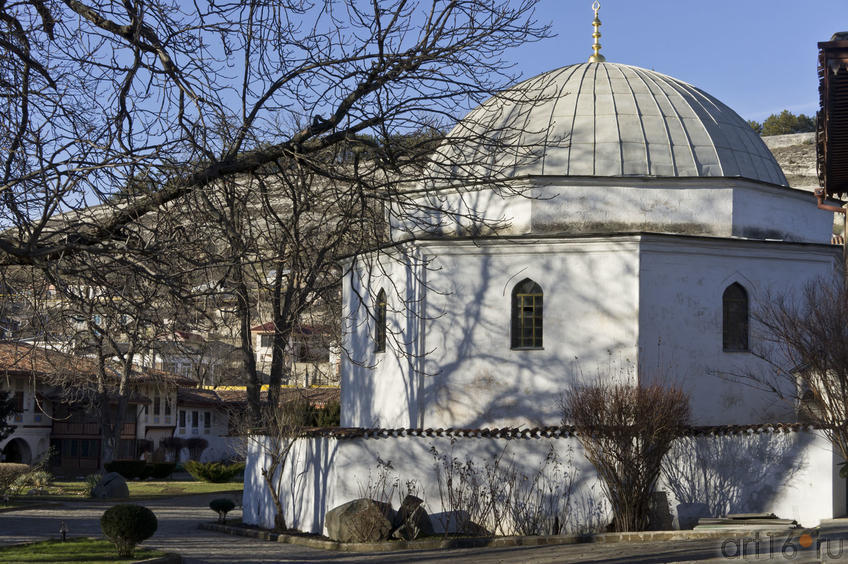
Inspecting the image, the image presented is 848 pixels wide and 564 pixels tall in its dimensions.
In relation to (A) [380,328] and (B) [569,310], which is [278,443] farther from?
(B) [569,310]

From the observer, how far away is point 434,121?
8828 mm

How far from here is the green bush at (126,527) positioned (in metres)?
12.8

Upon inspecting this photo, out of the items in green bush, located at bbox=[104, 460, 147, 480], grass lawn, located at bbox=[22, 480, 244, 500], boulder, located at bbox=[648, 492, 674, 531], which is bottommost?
grass lawn, located at bbox=[22, 480, 244, 500]

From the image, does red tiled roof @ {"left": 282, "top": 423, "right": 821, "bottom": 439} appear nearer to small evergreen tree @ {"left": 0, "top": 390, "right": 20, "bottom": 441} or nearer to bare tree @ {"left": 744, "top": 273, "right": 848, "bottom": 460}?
bare tree @ {"left": 744, "top": 273, "right": 848, "bottom": 460}

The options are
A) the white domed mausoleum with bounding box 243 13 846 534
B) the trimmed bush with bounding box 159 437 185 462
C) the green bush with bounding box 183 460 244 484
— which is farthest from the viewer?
the trimmed bush with bounding box 159 437 185 462

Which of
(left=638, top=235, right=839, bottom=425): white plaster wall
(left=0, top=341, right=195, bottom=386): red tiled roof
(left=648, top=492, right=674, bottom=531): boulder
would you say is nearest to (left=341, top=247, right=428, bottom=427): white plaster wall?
(left=0, top=341, right=195, bottom=386): red tiled roof

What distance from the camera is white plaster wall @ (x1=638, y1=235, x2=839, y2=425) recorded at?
16.8 m

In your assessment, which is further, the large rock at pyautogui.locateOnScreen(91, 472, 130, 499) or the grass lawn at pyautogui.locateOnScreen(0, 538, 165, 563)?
the large rock at pyautogui.locateOnScreen(91, 472, 130, 499)

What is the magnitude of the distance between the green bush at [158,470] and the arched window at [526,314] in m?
22.6

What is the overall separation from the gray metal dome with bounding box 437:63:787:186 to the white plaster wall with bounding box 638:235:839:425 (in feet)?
5.44

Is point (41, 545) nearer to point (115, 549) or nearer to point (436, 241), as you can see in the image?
point (115, 549)

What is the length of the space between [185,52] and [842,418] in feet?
35.2

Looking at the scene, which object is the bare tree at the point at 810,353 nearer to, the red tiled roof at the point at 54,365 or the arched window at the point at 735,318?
the arched window at the point at 735,318

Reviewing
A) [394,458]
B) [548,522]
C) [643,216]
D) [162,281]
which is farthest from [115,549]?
[643,216]
